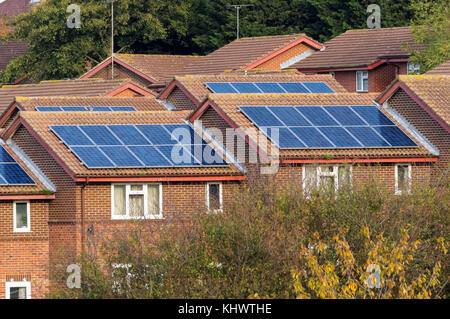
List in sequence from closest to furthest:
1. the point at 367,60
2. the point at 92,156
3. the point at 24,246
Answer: the point at 24,246 → the point at 92,156 → the point at 367,60

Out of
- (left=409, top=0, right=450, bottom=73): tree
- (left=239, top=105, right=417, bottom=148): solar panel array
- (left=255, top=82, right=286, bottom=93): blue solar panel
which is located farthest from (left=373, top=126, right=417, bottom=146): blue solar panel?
(left=409, top=0, right=450, bottom=73): tree

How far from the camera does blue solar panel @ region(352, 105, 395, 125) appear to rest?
40.9 meters

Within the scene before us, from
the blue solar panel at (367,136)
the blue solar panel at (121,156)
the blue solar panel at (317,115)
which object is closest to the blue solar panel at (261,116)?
the blue solar panel at (317,115)

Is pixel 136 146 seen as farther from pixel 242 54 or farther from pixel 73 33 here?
pixel 73 33

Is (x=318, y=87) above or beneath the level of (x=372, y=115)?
above

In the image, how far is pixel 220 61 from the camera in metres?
67.5

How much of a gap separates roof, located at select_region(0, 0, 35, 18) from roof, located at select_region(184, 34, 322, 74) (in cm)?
3806

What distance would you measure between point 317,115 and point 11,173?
31.9 feet

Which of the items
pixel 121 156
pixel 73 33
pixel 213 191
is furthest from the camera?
pixel 73 33

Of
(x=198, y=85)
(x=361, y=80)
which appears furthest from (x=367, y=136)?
(x=361, y=80)

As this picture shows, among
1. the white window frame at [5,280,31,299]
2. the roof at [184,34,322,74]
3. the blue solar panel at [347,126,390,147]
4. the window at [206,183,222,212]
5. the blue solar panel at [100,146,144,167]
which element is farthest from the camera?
the roof at [184,34,322,74]

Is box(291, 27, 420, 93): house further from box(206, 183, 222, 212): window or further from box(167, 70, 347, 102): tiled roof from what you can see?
box(206, 183, 222, 212): window
